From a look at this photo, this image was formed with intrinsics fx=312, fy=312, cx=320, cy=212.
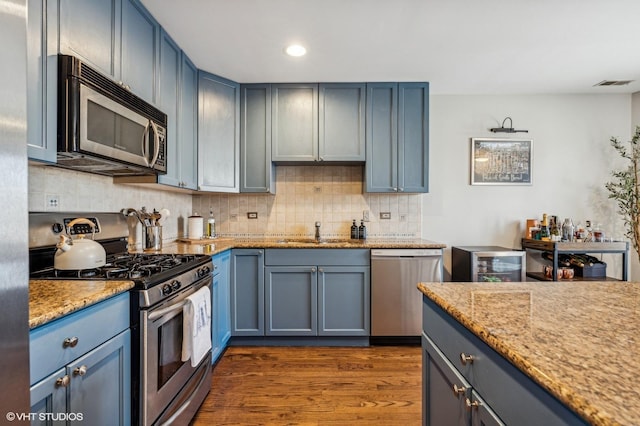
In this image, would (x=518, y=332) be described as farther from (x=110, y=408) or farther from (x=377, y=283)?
(x=377, y=283)

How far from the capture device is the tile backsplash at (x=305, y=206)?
11.0 ft

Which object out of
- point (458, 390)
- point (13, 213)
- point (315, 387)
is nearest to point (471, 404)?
point (458, 390)

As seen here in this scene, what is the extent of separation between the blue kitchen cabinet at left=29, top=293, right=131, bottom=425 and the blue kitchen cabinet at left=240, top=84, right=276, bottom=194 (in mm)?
1886

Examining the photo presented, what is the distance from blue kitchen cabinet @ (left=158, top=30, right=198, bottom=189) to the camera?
221 centimetres

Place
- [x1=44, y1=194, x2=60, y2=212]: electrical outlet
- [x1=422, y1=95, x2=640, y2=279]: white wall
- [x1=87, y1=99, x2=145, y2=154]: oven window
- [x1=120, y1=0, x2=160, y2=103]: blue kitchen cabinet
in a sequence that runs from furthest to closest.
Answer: [x1=422, y1=95, x2=640, y2=279]: white wall < [x1=120, y1=0, x2=160, y2=103]: blue kitchen cabinet < [x1=44, y1=194, x2=60, y2=212]: electrical outlet < [x1=87, y1=99, x2=145, y2=154]: oven window

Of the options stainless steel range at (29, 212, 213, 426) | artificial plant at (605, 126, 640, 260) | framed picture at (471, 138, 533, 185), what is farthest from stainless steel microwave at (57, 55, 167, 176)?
artificial plant at (605, 126, 640, 260)

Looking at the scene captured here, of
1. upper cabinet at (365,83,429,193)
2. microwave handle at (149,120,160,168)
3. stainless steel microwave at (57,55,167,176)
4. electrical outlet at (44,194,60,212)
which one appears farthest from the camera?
upper cabinet at (365,83,429,193)

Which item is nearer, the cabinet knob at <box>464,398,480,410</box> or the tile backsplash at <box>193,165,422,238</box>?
the cabinet knob at <box>464,398,480,410</box>

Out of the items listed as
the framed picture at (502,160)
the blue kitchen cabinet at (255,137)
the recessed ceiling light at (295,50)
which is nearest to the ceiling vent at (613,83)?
the framed picture at (502,160)

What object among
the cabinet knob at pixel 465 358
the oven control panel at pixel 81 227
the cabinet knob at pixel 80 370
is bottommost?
the cabinet knob at pixel 80 370

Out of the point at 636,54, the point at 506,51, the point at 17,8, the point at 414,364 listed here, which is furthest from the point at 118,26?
the point at 636,54

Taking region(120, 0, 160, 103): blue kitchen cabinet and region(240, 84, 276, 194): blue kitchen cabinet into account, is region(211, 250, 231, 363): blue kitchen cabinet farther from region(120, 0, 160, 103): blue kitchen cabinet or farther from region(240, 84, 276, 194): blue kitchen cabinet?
region(120, 0, 160, 103): blue kitchen cabinet

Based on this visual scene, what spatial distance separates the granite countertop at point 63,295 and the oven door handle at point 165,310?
16 centimetres

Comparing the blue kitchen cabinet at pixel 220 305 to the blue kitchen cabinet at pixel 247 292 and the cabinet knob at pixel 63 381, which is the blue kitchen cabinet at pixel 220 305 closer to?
the blue kitchen cabinet at pixel 247 292
